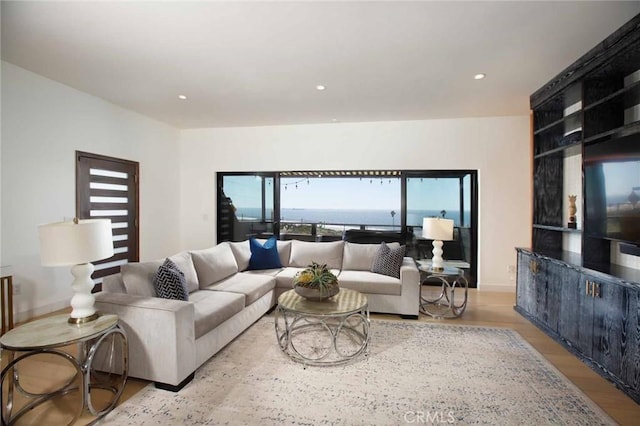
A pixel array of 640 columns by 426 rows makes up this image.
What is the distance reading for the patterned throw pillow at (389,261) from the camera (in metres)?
3.86

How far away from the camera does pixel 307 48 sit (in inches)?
107

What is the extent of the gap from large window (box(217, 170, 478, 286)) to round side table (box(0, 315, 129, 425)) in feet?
11.3

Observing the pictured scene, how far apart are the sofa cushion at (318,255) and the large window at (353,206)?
88 cm

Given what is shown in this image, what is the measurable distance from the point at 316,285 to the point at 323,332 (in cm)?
63

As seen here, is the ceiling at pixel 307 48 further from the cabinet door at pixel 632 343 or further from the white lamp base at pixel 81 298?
the cabinet door at pixel 632 343

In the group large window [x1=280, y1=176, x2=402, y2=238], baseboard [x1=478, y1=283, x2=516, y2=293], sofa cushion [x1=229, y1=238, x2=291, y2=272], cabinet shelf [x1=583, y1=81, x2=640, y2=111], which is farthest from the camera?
large window [x1=280, y1=176, x2=402, y2=238]

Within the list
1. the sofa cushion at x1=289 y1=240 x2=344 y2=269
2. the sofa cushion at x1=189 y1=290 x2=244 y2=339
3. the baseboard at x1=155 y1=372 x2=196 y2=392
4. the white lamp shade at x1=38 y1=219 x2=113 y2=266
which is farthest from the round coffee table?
the white lamp shade at x1=38 y1=219 x2=113 y2=266

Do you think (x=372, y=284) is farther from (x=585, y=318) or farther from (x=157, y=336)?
(x=157, y=336)

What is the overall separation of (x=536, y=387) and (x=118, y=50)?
4.42 meters

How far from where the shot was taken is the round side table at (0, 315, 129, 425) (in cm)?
176

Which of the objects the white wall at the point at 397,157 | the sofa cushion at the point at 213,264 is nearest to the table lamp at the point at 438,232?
the white wall at the point at 397,157

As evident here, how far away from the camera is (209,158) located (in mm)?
5668

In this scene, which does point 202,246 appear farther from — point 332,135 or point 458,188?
point 458,188

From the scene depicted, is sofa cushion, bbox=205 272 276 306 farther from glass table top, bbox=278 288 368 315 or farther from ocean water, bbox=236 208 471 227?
ocean water, bbox=236 208 471 227
